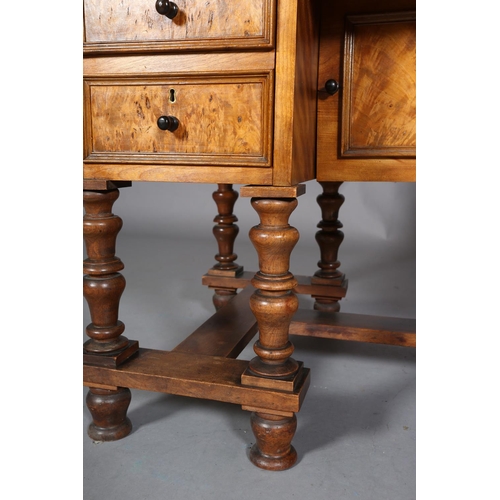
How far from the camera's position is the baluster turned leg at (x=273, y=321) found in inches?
47.6

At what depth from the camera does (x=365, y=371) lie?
184 centimetres

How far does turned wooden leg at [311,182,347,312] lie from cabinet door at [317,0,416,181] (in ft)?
2.64

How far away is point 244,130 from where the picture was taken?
3.87 ft

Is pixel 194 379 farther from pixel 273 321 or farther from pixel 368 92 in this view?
pixel 368 92

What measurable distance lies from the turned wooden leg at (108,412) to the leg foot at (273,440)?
0.35 m

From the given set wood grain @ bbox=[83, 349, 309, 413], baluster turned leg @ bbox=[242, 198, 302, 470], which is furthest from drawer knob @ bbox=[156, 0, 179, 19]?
wood grain @ bbox=[83, 349, 309, 413]

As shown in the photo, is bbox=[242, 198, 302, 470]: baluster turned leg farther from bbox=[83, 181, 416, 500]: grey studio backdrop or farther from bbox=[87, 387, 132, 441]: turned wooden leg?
bbox=[87, 387, 132, 441]: turned wooden leg

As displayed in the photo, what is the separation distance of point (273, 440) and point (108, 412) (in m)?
0.43

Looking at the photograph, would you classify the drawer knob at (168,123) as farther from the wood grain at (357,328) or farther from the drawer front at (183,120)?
the wood grain at (357,328)

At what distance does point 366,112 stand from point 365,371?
0.87 metres

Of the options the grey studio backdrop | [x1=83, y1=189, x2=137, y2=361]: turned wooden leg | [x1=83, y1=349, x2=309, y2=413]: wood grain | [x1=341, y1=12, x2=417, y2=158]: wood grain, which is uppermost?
[x1=341, y1=12, x2=417, y2=158]: wood grain

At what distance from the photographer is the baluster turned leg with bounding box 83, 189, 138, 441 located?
136 centimetres
